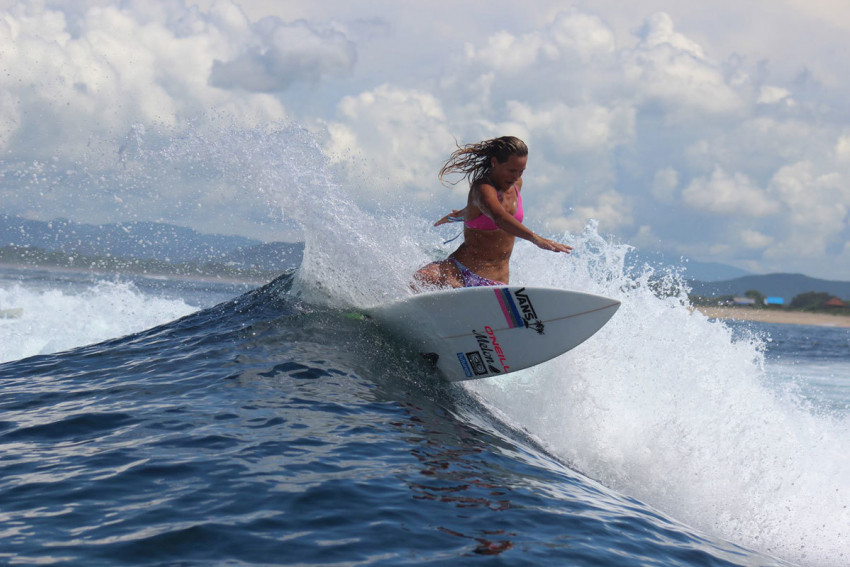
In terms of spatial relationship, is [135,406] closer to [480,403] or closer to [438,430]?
[438,430]

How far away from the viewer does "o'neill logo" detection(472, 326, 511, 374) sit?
6.51 metres

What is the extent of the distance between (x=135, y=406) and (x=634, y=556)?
3.85 m

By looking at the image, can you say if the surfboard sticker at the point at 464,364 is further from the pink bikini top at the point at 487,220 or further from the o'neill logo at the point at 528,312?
the pink bikini top at the point at 487,220

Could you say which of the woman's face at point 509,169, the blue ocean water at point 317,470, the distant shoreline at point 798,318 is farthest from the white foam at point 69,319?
the distant shoreline at point 798,318

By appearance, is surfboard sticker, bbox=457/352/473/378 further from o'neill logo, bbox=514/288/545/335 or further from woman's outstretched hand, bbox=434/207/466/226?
woman's outstretched hand, bbox=434/207/466/226

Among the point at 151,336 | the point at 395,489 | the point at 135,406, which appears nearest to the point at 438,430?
the point at 395,489

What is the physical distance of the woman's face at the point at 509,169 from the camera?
21.3 feet

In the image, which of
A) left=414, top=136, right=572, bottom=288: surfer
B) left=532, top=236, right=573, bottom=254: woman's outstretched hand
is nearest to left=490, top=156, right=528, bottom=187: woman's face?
left=414, top=136, right=572, bottom=288: surfer

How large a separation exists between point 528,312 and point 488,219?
104cm

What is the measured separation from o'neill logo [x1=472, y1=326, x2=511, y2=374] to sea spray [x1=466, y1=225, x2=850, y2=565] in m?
0.57

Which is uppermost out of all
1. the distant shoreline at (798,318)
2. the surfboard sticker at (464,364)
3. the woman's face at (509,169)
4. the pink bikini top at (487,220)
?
the woman's face at (509,169)

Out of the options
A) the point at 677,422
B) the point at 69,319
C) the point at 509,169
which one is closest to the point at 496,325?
the point at 509,169

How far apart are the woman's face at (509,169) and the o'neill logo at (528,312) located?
1.14 m

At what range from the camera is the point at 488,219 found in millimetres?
6633
